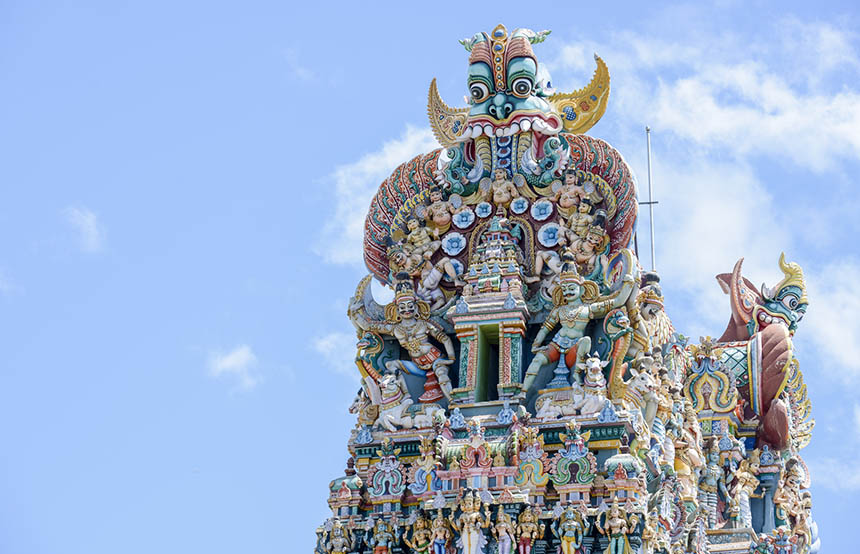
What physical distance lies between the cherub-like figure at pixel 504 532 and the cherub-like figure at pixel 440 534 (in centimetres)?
69

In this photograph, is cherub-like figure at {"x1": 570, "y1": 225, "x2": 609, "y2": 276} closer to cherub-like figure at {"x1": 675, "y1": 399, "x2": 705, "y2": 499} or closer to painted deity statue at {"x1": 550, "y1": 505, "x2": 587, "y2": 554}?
cherub-like figure at {"x1": 675, "y1": 399, "x2": 705, "y2": 499}

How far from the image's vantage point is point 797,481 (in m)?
30.2

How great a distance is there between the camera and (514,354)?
24453 millimetres

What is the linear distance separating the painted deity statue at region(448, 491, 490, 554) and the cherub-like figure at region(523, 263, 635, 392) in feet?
6.27

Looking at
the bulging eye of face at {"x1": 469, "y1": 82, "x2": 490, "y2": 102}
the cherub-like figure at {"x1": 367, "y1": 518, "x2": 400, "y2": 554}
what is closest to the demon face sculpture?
the bulging eye of face at {"x1": 469, "y1": 82, "x2": 490, "y2": 102}

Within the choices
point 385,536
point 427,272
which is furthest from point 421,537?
point 427,272

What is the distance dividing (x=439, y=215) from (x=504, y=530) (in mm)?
5140

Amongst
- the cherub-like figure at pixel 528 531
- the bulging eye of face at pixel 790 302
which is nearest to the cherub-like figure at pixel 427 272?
the cherub-like figure at pixel 528 531

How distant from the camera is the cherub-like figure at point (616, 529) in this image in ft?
74.4

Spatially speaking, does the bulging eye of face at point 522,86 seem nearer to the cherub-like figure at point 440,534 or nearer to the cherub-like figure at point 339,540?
the cherub-like figure at point 440,534

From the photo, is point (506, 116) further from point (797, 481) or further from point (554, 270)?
point (797, 481)

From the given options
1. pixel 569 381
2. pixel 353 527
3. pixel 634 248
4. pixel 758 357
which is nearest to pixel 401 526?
pixel 353 527

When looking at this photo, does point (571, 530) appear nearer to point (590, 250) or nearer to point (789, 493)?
point (590, 250)

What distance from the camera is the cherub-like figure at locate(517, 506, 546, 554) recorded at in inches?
904
